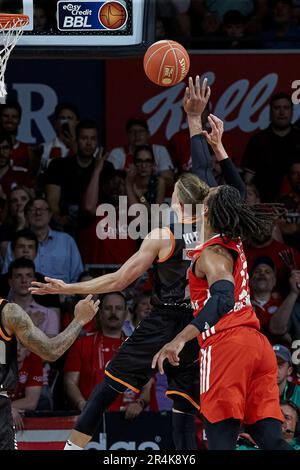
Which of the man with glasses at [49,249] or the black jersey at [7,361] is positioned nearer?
the black jersey at [7,361]

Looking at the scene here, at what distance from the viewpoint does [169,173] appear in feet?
38.8

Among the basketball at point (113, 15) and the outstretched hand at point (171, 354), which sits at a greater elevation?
the basketball at point (113, 15)

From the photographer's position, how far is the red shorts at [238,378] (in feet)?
23.6

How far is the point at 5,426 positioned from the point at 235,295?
1467 millimetres

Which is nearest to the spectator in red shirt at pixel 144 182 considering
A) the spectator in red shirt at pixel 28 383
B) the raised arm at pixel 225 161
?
the spectator in red shirt at pixel 28 383

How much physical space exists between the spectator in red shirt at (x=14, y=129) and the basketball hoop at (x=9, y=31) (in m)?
2.85

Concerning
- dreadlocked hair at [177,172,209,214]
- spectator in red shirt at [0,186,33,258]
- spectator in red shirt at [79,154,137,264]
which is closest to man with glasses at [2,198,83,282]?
spectator in red shirt at [0,186,33,258]

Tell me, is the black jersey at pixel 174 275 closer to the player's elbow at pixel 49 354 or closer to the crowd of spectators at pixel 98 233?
the player's elbow at pixel 49 354

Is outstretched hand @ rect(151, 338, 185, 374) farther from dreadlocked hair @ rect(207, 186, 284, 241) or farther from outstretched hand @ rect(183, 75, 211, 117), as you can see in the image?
outstretched hand @ rect(183, 75, 211, 117)

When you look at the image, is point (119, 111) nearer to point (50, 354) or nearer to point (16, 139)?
point (16, 139)

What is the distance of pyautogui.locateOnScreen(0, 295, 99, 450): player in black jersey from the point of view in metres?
7.24

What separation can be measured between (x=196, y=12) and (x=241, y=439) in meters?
4.86

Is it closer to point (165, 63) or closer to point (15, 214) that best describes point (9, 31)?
point (165, 63)
